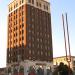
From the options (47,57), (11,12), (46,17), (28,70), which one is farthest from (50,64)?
(11,12)

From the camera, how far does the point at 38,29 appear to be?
131500 mm

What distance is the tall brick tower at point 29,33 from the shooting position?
4897 inches

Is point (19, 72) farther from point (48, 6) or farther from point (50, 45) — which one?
point (48, 6)

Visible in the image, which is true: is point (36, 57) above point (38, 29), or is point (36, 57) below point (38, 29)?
below

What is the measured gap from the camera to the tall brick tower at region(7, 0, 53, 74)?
408ft

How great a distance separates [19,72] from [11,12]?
3851cm

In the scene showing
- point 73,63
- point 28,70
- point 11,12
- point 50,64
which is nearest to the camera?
point 28,70

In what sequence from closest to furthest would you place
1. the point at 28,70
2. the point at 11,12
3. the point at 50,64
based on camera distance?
the point at 28,70 → the point at 50,64 → the point at 11,12

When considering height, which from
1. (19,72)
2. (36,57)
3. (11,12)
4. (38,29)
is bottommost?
(19,72)

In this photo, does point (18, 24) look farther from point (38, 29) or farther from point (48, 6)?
point (48, 6)

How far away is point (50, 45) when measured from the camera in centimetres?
13588

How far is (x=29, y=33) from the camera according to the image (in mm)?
126125

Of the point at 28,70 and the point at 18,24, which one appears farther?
the point at 18,24

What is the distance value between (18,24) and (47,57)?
24528 millimetres
